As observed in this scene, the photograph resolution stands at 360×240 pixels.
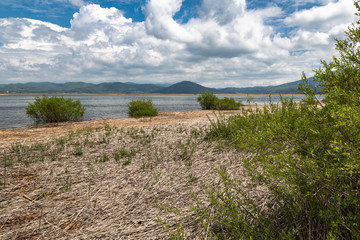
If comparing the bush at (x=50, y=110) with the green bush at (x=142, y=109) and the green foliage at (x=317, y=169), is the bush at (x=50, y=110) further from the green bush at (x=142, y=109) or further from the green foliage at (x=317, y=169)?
the green foliage at (x=317, y=169)

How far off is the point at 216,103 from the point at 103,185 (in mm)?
23936

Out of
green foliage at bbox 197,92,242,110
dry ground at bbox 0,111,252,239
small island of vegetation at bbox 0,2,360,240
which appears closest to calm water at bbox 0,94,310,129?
small island of vegetation at bbox 0,2,360,240

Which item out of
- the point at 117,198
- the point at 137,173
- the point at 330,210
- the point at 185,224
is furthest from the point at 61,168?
the point at 330,210

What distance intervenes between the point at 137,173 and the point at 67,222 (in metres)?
2.01

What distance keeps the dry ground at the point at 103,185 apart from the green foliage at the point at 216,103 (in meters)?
20.0

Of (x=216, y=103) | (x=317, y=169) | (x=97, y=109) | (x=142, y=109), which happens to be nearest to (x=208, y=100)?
(x=216, y=103)

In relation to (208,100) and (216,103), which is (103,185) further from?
(208,100)

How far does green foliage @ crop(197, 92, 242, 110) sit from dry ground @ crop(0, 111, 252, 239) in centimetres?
2001

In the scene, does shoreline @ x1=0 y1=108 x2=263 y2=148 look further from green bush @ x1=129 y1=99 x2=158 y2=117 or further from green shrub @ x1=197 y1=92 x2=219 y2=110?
green shrub @ x1=197 y1=92 x2=219 y2=110

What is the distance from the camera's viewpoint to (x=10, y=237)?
11.4 ft

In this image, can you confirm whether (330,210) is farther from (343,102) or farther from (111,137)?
(111,137)

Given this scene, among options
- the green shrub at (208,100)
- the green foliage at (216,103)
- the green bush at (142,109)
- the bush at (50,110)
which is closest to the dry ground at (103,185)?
the bush at (50,110)

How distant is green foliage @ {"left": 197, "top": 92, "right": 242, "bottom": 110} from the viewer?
90.7 ft

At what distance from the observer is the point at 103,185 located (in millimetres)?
5012
